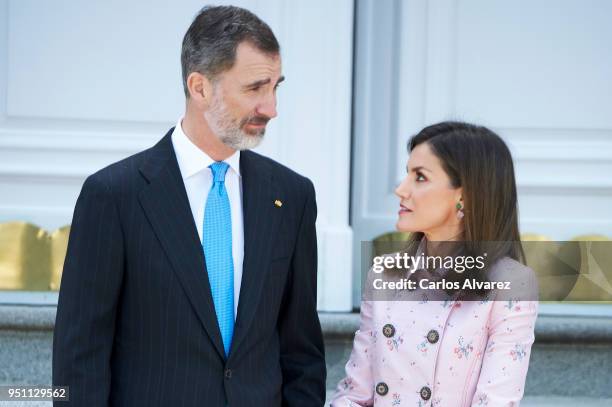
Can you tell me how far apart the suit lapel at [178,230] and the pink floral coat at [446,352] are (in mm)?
380

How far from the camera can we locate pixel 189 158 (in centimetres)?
228

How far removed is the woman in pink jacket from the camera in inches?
86.2

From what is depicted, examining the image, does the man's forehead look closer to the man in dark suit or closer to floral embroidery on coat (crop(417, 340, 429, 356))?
the man in dark suit

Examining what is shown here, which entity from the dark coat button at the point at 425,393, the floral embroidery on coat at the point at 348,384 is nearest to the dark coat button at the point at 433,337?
the dark coat button at the point at 425,393

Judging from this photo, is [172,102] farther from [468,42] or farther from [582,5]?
[582,5]

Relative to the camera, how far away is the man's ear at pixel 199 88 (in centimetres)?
227

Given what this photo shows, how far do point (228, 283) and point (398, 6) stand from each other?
199 centimetres

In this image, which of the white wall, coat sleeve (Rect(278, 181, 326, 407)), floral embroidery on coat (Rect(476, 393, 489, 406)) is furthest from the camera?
the white wall

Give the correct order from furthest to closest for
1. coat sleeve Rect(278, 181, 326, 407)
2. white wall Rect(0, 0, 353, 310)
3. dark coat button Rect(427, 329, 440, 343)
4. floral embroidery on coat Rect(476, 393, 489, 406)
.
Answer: white wall Rect(0, 0, 353, 310), coat sleeve Rect(278, 181, 326, 407), dark coat button Rect(427, 329, 440, 343), floral embroidery on coat Rect(476, 393, 489, 406)

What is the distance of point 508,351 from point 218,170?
0.79m

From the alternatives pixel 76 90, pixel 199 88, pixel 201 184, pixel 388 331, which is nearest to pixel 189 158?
pixel 201 184

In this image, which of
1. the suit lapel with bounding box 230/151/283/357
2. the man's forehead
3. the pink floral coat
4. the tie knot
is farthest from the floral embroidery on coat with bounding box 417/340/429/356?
the man's forehead

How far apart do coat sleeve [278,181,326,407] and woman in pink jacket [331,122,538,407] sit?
8 cm

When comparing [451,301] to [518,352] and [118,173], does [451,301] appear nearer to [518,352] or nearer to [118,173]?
[518,352]
